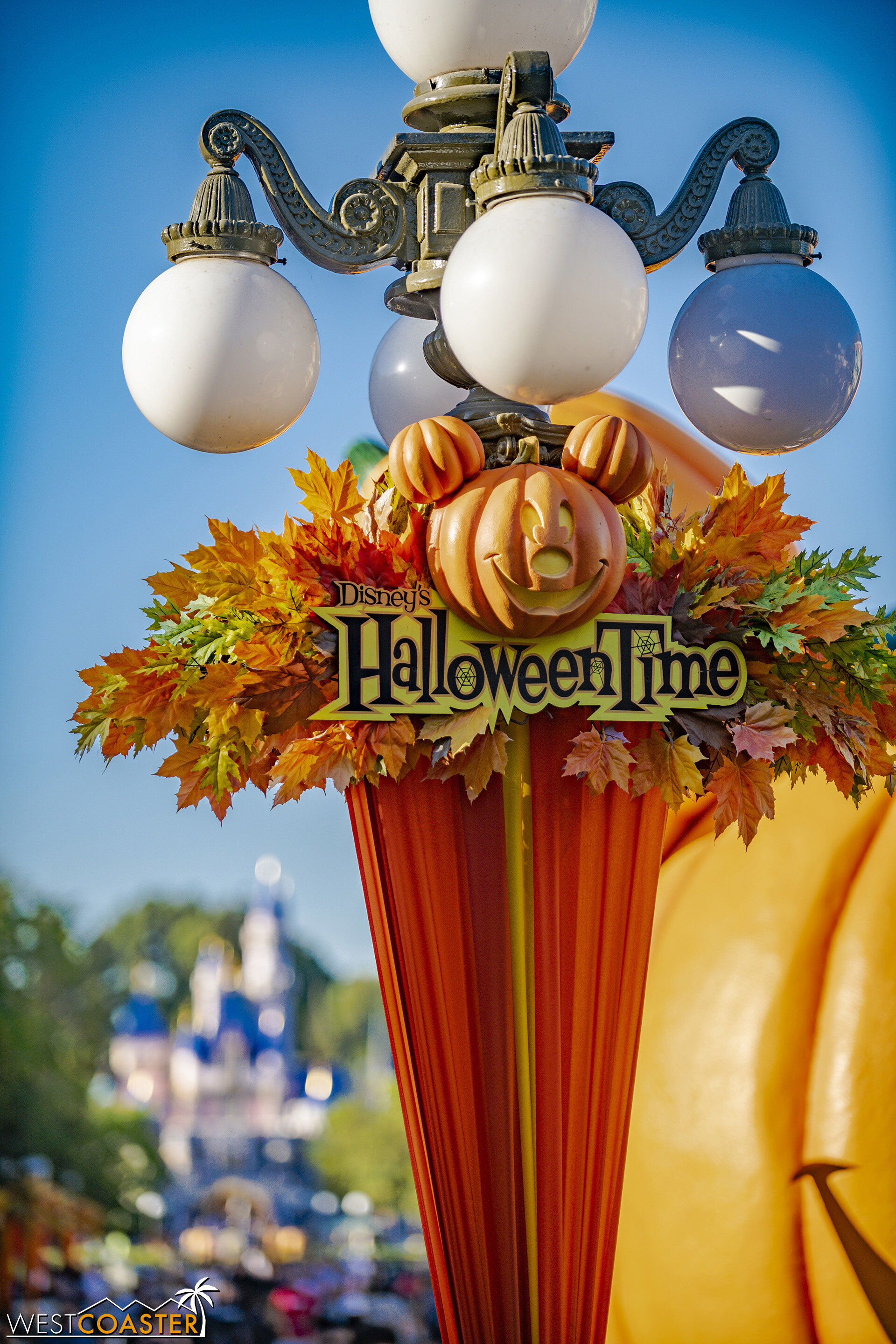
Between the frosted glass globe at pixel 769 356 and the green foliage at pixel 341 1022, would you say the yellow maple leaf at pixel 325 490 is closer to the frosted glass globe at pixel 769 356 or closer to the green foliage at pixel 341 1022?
the frosted glass globe at pixel 769 356

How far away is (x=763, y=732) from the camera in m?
1.43

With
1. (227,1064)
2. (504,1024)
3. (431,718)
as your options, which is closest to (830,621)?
(431,718)

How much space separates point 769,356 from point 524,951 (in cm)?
79

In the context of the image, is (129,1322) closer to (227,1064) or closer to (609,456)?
(609,456)

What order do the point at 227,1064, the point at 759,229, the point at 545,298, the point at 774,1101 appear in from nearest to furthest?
the point at 545,298
the point at 759,229
the point at 774,1101
the point at 227,1064

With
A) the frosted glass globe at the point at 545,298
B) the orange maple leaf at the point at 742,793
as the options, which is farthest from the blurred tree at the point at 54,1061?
the frosted glass globe at the point at 545,298

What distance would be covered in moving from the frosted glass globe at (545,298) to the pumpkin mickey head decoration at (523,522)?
79mm

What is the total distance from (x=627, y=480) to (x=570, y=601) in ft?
0.51

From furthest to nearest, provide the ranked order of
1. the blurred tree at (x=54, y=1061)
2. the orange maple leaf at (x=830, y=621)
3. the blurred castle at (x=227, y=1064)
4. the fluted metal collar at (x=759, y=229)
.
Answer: the blurred castle at (x=227, y=1064) → the blurred tree at (x=54, y=1061) → the fluted metal collar at (x=759, y=229) → the orange maple leaf at (x=830, y=621)

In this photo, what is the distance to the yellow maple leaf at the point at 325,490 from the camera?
139cm

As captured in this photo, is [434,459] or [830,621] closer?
[434,459]

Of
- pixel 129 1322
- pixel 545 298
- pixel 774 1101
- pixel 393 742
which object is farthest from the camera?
pixel 774 1101

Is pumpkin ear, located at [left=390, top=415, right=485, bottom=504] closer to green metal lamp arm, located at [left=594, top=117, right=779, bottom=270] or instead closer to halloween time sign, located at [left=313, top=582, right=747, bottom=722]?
halloween time sign, located at [left=313, top=582, right=747, bottom=722]

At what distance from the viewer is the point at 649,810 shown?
1.48 m
